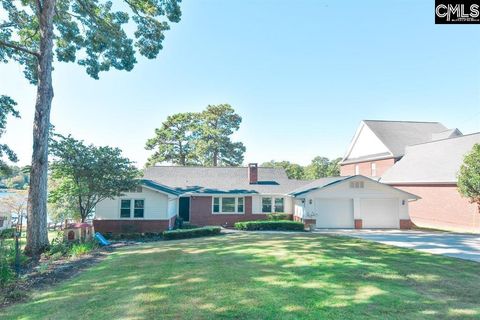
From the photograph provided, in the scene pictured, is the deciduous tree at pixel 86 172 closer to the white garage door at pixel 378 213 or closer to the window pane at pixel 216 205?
the window pane at pixel 216 205

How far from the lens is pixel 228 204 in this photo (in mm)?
25219

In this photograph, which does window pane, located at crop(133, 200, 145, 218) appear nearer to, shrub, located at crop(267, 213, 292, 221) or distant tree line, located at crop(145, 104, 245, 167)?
shrub, located at crop(267, 213, 292, 221)

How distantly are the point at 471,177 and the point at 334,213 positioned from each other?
9.07 m

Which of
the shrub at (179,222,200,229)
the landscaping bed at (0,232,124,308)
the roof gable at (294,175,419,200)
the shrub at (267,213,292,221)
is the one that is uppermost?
the roof gable at (294,175,419,200)

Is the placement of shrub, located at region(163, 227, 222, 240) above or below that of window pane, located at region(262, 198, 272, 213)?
below

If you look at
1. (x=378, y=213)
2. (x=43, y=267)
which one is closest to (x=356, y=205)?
(x=378, y=213)

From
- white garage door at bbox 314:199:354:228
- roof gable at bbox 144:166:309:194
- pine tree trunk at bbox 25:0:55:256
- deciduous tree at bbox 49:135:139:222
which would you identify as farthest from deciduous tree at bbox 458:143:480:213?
pine tree trunk at bbox 25:0:55:256

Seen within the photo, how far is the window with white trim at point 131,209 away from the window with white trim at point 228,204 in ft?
21.7

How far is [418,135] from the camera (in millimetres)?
36281

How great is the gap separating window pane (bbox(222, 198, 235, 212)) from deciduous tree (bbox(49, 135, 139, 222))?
9452 mm

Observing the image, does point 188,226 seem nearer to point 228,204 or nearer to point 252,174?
point 228,204

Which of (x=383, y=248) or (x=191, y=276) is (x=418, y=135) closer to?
(x=383, y=248)

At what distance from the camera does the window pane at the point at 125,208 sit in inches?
794

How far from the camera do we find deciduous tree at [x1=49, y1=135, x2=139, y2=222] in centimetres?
1623
